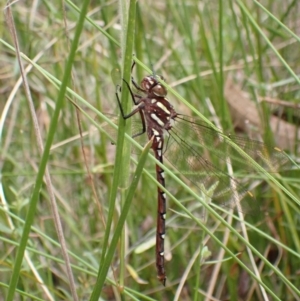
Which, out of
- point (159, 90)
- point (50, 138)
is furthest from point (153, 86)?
point (50, 138)

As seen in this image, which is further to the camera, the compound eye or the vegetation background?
the vegetation background

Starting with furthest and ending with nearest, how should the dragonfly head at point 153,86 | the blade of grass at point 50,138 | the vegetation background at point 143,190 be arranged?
1. the vegetation background at point 143,190
2. the dragonfly head at point 153,86
3. the blade of grass at point 50,138

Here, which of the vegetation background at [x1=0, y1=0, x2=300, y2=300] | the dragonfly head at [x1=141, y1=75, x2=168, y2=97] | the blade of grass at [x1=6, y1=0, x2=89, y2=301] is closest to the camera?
the blade of grass at [x1=6, y1=0, x2=89, y2=301]

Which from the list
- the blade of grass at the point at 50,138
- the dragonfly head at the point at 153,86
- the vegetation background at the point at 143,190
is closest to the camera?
the blade of grass at the point at 50,138

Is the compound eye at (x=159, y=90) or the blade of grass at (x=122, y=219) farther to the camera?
the compound eye at (x=159, y=90)

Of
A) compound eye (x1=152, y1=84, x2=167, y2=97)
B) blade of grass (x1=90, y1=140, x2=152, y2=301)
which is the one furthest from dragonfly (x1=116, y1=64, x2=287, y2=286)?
blade of grass (x1=90, y1=140, x2=152, y2=301)

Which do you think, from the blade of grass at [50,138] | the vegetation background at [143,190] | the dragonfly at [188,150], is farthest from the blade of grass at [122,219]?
the dragonfly at [188,150]

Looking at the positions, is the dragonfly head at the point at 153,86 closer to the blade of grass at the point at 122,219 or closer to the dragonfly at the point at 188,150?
the dragonfly at the point at 188,150

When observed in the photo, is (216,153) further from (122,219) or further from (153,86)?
(122,219)

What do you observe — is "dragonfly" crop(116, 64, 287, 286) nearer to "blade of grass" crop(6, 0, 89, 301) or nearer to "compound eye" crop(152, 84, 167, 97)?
"compound eye" crop(152, 84, 167, 97)
